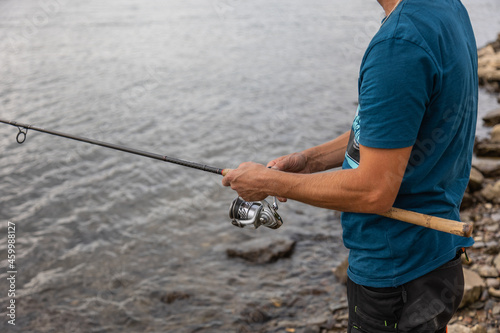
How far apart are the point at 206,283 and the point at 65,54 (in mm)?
14301

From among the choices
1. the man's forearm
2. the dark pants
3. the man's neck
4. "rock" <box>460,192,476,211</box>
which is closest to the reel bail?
the man's forearm

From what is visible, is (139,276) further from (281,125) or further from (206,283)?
(281,125)

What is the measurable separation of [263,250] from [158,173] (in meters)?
3.43

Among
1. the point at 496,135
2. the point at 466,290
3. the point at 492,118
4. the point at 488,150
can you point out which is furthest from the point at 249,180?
the point at 492,118

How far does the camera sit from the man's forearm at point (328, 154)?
2.71 m

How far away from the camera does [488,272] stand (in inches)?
201

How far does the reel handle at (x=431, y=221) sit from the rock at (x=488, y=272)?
3.71 m

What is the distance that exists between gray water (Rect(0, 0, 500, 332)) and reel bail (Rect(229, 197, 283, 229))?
8.70 feet

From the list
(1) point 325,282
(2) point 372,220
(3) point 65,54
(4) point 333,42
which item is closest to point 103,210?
(1) point 325,282

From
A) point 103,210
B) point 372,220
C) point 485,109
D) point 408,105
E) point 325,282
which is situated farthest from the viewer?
point 485,109

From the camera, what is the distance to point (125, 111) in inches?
480

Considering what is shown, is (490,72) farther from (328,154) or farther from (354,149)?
(354,149)

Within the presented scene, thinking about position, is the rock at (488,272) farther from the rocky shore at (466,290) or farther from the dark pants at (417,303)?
the dark pants at (417,303)

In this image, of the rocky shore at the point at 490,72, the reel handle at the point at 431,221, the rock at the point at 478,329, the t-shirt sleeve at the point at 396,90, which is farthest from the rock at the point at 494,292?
the rocky shore at the point at 490,72
